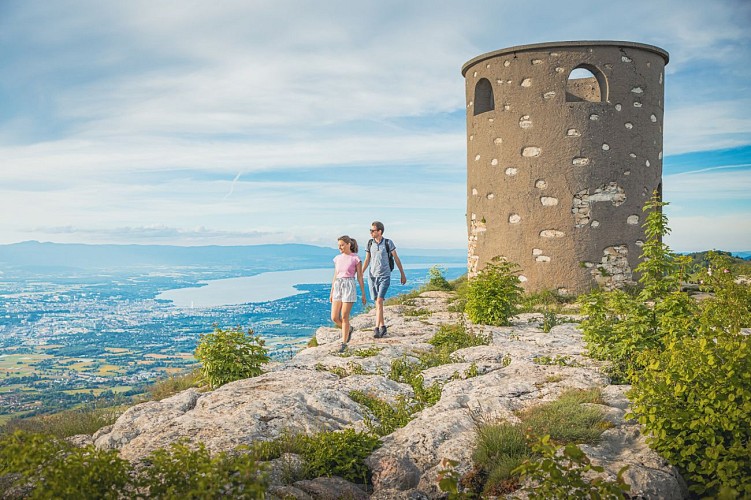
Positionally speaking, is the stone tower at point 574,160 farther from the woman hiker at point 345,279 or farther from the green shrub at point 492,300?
the woman hiker at point 345,279

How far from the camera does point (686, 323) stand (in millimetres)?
6789

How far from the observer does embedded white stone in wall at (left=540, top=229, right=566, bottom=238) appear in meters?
14.9

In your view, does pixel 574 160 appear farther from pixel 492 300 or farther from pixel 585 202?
pixel 492 300

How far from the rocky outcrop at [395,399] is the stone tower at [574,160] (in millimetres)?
4878

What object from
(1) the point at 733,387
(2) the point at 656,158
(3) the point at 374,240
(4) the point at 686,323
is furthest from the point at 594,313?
(2) the point at 656,158

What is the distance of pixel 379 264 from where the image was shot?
1156 cm

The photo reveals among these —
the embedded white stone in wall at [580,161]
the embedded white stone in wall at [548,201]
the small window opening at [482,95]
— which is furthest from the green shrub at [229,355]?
the small window opening at [482,95]

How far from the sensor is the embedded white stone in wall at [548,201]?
49.1 feet

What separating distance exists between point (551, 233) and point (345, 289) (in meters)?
6.61

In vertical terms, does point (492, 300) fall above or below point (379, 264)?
below

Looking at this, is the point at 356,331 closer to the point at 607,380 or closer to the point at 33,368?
the point at 607,380

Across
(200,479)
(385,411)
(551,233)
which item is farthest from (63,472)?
(551,233)

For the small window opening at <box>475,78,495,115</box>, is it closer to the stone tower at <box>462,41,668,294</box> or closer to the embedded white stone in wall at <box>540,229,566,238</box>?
the stone tower at <box>462,41,668,294</box>

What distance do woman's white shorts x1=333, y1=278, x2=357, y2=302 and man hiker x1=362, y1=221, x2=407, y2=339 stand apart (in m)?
0.60
